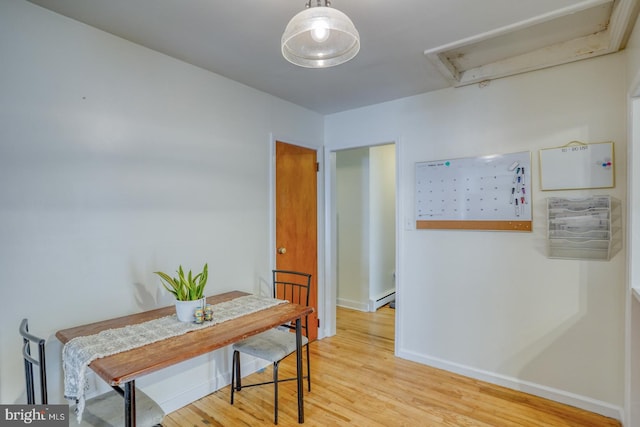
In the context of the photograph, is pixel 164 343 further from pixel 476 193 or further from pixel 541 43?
pixel 541 43

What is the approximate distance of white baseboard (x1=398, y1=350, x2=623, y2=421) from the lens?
211 cm

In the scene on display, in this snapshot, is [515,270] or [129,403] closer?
[129,403]

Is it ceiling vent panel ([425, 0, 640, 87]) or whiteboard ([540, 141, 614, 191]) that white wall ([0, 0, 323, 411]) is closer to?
ceiling vent panel ([425, 0, 640, 87])

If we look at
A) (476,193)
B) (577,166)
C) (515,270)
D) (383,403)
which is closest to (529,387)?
(515,270)

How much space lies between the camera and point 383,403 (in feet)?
7.45

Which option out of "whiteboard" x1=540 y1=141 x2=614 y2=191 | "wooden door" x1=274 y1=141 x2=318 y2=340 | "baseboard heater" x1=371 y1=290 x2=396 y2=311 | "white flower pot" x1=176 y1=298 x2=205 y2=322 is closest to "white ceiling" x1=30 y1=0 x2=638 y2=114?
"whiteboard" x1=540 y1=141 x2=614 y2=191

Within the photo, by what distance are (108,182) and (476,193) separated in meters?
2.60

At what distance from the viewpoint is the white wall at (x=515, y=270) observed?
2.10 meters

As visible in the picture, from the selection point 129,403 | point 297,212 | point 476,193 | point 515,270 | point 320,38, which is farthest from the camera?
point 297,212

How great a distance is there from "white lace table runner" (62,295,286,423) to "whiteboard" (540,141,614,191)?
220cm

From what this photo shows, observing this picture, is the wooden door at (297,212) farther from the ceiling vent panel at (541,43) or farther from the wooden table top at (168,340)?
the ceiling vent panel at (541,43)

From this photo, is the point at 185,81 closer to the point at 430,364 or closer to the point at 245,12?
the point at 245,12

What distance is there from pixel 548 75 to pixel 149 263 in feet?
9.95

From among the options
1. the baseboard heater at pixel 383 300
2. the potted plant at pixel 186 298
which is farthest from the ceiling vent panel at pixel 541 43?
the baseboard heater at pixel 383 300
